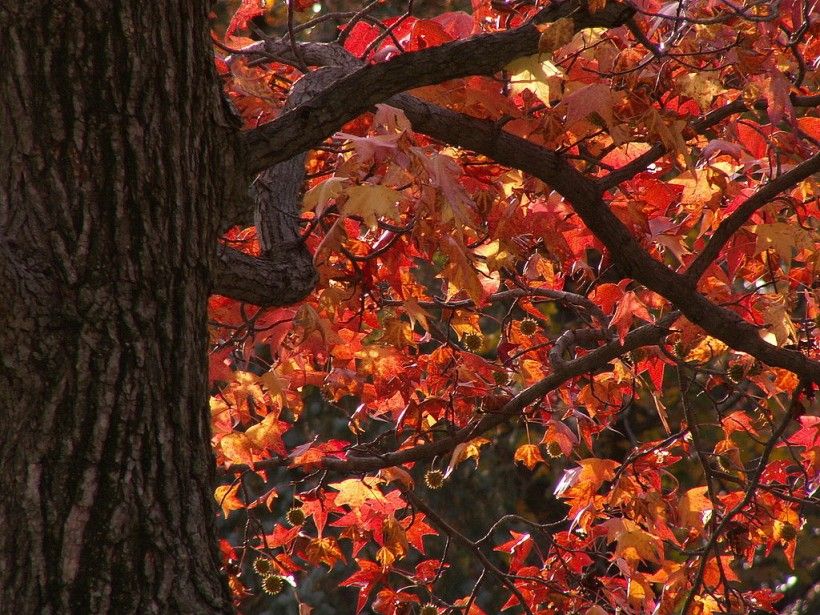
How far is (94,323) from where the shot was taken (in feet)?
4.90

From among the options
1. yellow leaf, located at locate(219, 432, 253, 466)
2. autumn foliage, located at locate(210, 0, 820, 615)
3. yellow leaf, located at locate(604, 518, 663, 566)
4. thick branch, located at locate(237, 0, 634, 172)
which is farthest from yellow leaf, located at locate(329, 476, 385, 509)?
thick branch, located at locate(237, 0, 634, 172)

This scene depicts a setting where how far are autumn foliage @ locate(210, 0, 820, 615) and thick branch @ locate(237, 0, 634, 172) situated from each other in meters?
0.03

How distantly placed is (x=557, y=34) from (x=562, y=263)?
96 cm

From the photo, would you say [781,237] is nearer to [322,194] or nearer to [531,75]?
[531,75]

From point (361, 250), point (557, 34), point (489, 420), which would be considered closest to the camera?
point (557, 34)

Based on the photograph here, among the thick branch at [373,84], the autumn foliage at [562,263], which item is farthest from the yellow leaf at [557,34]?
the thick branch at [373,84]

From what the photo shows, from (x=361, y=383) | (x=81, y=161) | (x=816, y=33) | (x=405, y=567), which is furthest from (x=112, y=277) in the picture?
(x=405, y=567)

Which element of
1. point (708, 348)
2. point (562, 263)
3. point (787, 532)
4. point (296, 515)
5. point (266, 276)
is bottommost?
point (787, 532)

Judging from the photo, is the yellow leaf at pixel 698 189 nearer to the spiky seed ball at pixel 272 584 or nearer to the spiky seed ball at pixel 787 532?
the spiky seed ball at pixel 787 532

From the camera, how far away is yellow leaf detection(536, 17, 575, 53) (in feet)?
5.60

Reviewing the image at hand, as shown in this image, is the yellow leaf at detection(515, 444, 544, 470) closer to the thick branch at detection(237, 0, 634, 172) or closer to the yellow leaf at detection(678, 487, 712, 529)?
the yellow leaf at detection(678, 487, 712, 529)

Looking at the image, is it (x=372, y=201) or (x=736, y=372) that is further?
(x=736, y=372)

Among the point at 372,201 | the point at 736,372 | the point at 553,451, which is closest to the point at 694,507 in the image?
the point at 736,372

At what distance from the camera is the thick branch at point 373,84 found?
176 centimetres
